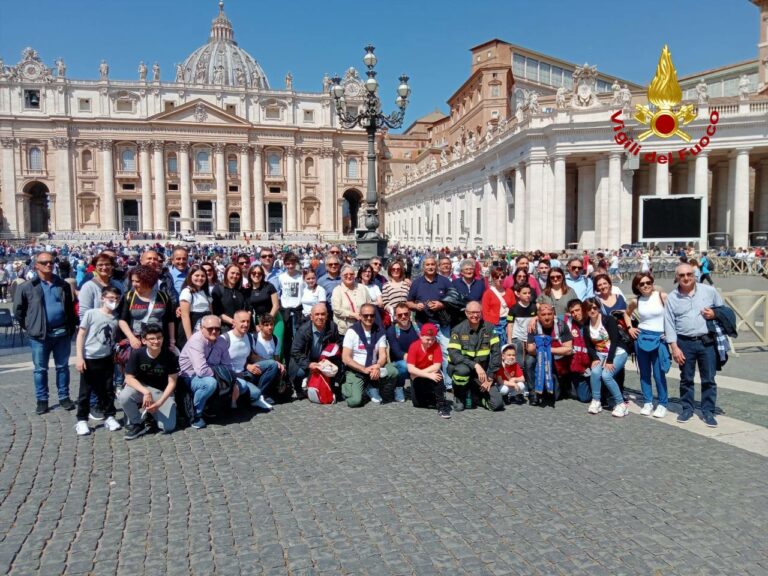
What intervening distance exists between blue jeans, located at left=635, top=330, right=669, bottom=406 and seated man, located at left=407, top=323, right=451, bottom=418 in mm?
2237

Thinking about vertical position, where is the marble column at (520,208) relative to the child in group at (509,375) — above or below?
above

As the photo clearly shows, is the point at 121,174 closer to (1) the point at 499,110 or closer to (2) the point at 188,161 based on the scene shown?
(2) the point at 188,161

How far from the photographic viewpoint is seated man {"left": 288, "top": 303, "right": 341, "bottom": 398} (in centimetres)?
724

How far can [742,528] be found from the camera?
3863 millimetres

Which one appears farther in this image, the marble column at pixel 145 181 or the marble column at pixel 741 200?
the marble column at pixel 145 181

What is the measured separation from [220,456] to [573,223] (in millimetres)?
31803

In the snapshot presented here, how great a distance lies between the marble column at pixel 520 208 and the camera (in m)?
31.4

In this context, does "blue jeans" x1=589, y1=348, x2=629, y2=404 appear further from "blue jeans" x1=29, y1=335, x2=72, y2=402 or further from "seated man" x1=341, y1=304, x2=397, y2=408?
"blue jeans" x1=29, y1=335, x2=72, y2=402

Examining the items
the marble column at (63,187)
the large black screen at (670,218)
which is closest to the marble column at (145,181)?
the marble column at (63,187)

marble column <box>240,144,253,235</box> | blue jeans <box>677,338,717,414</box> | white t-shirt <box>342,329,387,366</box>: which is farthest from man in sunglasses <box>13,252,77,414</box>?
marble column <box>240,144,253,235</box>

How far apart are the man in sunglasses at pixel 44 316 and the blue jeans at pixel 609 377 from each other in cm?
607

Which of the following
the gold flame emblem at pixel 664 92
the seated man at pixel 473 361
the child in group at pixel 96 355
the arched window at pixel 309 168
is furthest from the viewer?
the arched window at pixel 309 168

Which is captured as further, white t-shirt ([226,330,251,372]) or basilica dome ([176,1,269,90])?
basilica dome ([176,1,269,90])

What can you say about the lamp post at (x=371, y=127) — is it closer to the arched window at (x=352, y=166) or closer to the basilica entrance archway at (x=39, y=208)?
the arched window at (x=352, y=166)
